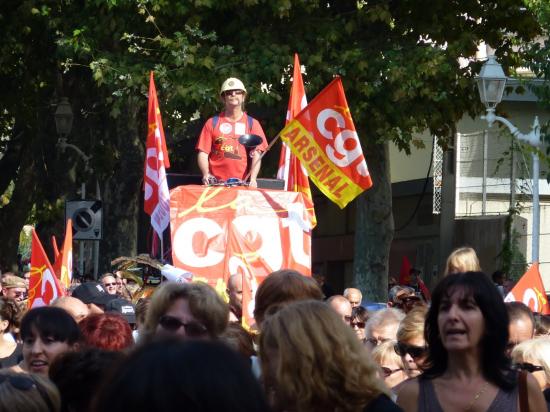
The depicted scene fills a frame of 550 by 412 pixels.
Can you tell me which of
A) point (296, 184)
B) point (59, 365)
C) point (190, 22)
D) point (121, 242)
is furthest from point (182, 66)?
point (59, 365)

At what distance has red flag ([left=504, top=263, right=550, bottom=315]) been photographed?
981cm

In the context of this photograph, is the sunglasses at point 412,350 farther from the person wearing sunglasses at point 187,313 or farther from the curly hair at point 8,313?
the curly hair at point 8,313

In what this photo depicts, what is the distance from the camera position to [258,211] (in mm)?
10555

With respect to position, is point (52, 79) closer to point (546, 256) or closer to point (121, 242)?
point (121, 242)

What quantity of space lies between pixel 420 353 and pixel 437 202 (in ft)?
78.0

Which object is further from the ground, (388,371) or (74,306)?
(74,306)

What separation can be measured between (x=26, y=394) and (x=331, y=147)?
7236 mm

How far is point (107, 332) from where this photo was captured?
236 inches

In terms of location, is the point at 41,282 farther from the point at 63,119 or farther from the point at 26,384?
the point at 63,119

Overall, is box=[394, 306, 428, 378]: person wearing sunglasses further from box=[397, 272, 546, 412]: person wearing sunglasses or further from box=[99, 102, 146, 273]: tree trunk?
box=[99, 102, 146, 273]: tree trunk

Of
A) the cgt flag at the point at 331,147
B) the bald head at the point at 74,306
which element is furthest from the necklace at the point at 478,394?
the cgt flag at the point at 331,147

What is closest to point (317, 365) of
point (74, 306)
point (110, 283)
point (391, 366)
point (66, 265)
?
point (391, 366)

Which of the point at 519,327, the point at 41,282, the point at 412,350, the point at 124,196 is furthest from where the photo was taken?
the point at 124,196

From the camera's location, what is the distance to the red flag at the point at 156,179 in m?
10.7
